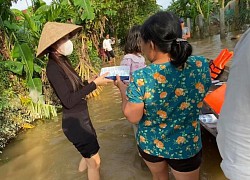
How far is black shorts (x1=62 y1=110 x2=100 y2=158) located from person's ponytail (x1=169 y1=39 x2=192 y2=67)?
115cm

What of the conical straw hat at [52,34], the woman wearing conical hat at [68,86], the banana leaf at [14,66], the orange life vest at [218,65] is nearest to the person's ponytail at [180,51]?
the woman wearing conical hat at [68,86]

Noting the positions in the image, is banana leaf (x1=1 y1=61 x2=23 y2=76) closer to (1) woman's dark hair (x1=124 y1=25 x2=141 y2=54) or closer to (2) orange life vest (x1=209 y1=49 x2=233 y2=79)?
(1) woman's dark hair (x1=124 y1=25 x2=141 y2=54)

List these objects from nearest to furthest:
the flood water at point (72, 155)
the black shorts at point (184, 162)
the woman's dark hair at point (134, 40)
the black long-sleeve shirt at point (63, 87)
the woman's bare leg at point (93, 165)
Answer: the black shorts at point (184, 162)
the black long-sleeve shirt at point (63, 87)
the woman's bare leg at point (93, 165)
the woman's dark hair at point (134, 40)
the flood water at point (72, 155)

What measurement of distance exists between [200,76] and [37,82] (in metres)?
4.41

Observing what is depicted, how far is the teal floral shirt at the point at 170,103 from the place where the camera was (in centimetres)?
154

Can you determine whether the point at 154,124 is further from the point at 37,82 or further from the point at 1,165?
the point at 37,82

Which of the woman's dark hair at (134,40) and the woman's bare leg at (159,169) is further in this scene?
the woman's dark hair at (134,40)

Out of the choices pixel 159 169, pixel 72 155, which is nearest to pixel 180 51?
pixel 159 169

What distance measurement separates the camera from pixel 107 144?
14.3ft

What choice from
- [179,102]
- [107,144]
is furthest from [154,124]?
[107,144]

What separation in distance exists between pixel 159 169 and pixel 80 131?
0.83m

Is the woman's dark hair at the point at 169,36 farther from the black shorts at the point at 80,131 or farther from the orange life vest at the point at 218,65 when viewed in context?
the orange life vest at the point at 218,65

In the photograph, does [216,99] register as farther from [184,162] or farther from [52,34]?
[52,34]

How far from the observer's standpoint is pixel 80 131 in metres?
2.37
